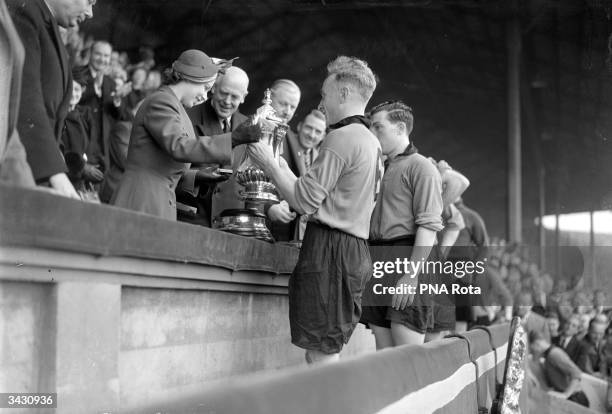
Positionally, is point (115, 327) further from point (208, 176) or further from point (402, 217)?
point (402, 217)

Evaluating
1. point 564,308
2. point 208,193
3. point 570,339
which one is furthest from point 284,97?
point 564,308

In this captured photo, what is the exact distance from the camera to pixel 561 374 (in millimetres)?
10242

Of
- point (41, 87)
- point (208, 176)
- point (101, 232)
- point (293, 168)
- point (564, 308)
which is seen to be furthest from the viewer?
point (564, 308)

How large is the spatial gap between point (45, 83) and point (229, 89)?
1.77 meters

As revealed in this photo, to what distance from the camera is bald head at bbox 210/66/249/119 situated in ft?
14.9

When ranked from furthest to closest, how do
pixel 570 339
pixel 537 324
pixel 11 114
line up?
1. pixel 570 339
2. pixel 537 324
3. pixel 11 114

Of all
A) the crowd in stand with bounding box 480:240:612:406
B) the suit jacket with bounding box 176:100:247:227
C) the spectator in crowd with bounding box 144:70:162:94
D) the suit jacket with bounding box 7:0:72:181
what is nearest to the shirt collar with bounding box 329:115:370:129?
the suit jacket with bounding box 176:100:247:227

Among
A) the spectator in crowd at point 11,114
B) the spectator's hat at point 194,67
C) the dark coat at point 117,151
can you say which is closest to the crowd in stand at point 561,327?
the dark coat at point 117,151

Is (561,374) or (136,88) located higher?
(136,88)

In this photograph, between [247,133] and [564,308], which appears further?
[564,308]

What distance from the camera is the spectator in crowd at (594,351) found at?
11.0 m

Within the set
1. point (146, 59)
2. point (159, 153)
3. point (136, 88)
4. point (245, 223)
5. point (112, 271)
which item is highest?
point (146, 59)

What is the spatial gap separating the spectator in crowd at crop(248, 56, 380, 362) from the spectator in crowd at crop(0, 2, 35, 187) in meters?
1.18

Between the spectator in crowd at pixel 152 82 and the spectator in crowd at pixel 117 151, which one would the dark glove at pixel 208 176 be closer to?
the spectator in crowd at pixel 117 151
